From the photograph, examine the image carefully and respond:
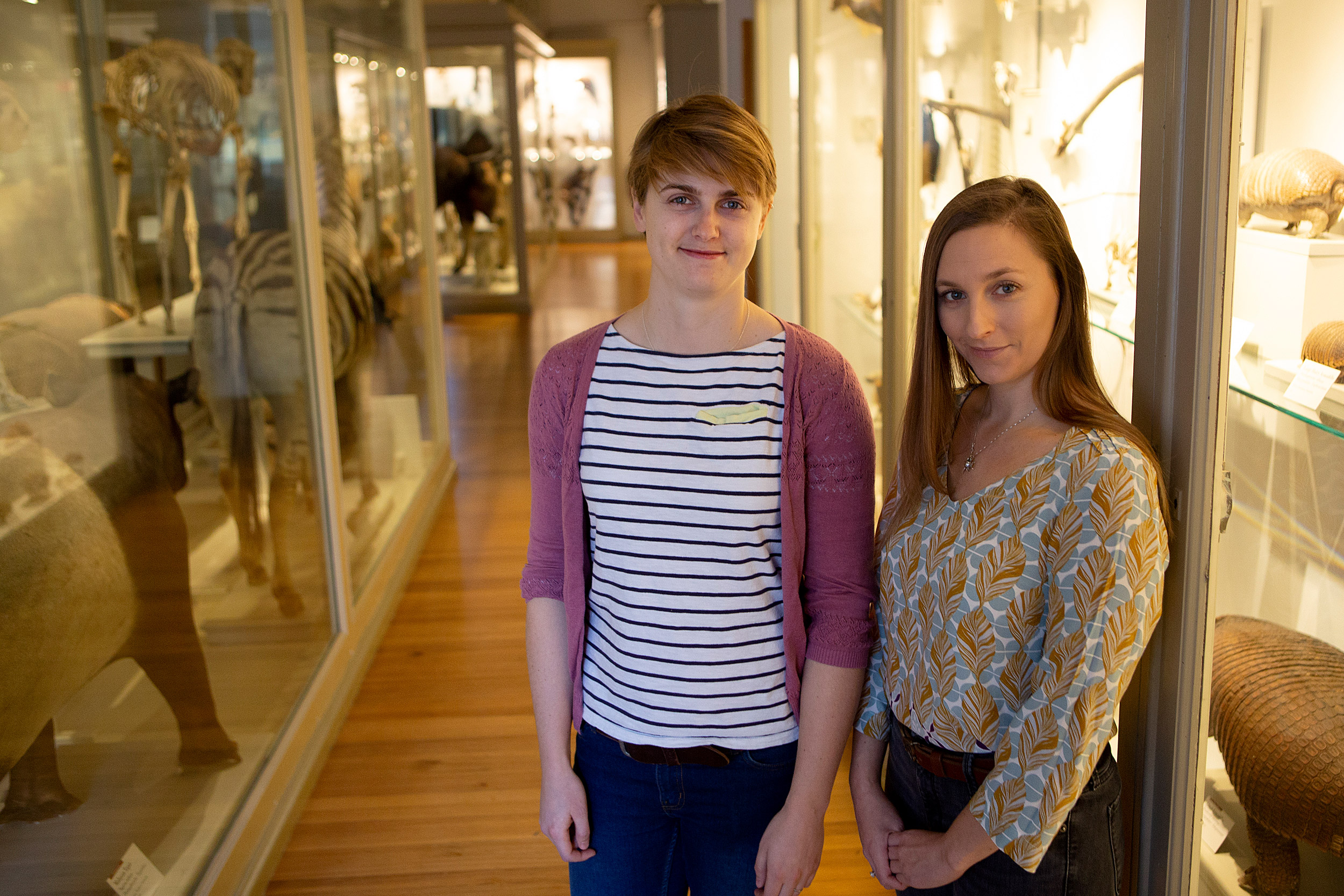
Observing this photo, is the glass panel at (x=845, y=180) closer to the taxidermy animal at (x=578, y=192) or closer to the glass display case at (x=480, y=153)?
the glass display case at (x=480, y=153)

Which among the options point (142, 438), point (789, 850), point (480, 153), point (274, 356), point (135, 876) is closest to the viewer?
point (789, 850)

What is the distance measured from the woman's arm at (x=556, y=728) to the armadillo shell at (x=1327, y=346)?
917 millimetres

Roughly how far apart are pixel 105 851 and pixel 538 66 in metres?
13.8

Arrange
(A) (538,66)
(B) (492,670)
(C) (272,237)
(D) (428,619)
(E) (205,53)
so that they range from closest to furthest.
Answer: (E) (205,53) → (C) (272,237) → (B) (492,670) → (D) (428,619) → (A) (538,66)

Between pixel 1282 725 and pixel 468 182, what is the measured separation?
10.3 metres

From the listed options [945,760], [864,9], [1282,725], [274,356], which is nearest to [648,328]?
[945,760]

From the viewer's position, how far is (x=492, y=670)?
358cm

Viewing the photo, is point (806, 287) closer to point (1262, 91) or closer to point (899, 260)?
point (899, 260)

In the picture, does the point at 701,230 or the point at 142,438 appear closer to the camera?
the point at 701,230

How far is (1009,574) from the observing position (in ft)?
3.76

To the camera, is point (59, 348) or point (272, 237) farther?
point (272, 237)

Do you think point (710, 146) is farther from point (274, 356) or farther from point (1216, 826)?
point (274, 356)

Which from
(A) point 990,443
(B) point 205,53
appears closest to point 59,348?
(B) point 205,53

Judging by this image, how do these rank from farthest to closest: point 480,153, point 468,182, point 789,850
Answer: point 480,153 < point 468,182 < point 789,850
